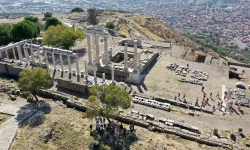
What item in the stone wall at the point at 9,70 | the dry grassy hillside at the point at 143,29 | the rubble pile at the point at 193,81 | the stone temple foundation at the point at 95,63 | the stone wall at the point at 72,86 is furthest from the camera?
the dry grassy hillside at the point at 143,29

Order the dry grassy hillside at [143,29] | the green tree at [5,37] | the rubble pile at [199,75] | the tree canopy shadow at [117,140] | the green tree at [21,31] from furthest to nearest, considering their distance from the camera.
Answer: the dry grassy hillside at [143,29] → the green tree at [21,31] → the green tree at [5,37] → the rubble pile at [199,75] → the tree canopy shadow at [117,140]

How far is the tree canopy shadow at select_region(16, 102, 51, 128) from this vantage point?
3215 centimetres

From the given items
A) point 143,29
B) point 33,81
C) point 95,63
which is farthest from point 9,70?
point 143,29

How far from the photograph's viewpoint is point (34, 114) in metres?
33.8

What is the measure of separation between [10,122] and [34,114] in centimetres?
291

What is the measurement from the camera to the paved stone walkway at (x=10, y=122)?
1131 inches

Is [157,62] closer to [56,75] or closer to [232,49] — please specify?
[56,75]

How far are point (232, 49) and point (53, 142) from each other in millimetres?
148691

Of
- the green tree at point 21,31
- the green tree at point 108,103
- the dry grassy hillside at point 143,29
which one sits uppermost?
the green tree at point 21,31

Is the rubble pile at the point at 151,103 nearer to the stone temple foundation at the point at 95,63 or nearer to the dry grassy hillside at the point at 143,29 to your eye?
the stone temple foundation at the point at 95,63

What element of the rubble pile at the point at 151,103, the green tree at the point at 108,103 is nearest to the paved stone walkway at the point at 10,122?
the green tree at the point at 108,103

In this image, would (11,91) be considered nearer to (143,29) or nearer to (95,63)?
(95,63)

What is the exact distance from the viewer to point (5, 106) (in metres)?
35.5

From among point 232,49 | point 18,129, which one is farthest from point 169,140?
point 232,49
